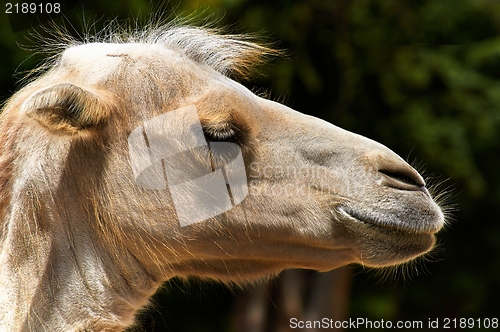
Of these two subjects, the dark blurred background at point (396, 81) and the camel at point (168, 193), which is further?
the dark blurred background at point (396, 81)

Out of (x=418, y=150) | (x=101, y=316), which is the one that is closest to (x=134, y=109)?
(x=101, y=316)

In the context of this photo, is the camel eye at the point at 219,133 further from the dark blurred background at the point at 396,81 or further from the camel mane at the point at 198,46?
the dark blurred background at the point at 396,81

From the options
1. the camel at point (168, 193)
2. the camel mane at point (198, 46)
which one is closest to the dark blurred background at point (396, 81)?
the camel mane at point (198, 46)

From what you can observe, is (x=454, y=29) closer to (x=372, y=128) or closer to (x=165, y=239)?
(x=372, y=128)

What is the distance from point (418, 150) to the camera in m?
9.61

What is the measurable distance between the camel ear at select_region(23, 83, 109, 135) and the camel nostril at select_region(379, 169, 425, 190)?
144 centimetres

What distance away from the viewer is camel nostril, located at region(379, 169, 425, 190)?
3301mm

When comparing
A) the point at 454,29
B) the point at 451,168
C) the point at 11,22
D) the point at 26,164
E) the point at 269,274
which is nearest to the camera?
the point at 26,164

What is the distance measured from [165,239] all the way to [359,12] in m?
7.28

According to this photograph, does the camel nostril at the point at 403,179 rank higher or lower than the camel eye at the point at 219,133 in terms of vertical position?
lower

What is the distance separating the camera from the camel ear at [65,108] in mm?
3023

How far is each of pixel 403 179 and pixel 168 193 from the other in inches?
46.7

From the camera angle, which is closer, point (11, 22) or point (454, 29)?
point (11, 22)

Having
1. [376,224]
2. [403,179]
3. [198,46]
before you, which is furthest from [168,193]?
[403,179]
